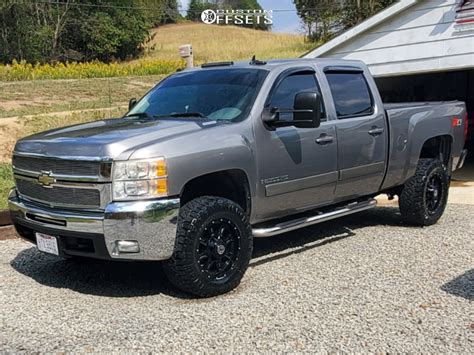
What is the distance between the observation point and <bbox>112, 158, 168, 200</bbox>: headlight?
4434mm

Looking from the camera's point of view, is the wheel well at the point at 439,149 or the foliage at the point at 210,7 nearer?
the wheel well at the point at 439,149

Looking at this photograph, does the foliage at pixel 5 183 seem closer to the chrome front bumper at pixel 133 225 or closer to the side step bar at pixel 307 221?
the chrome front bumper at pixel 133 225

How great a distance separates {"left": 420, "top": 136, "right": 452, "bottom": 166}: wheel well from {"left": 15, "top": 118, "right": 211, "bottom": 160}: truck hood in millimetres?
3920

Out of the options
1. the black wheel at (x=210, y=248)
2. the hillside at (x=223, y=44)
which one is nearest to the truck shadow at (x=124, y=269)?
the black wheel at (x=210, y=248)

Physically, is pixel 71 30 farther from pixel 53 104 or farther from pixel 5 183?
pixel 5 183

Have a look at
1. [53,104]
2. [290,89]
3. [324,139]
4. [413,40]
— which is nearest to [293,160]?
[324,139]

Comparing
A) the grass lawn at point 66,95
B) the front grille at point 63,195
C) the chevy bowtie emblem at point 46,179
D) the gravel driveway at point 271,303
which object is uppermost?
the chevy bowtie emblem at point 46,179

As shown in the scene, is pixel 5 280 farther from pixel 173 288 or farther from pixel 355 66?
pixel 355 66

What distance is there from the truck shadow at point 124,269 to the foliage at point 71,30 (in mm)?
47112

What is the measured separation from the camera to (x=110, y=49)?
186 feet

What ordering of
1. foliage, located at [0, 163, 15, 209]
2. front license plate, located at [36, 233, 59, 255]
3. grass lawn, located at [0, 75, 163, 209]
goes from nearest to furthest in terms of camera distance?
front license plate, located at [36, 233, 59, 255] → foliage, located at [0, 163, 15, 209] → grass lawn, located at [0, 75, 163, 209]

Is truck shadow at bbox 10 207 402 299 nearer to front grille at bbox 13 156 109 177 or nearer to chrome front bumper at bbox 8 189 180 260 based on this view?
chrome front bumper at bbox 8 189 180 260

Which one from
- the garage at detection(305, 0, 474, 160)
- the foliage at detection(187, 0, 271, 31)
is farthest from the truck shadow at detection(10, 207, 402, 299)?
the foliage at detection(187, 0, 271, 31)

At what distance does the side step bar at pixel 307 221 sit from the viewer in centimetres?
544
